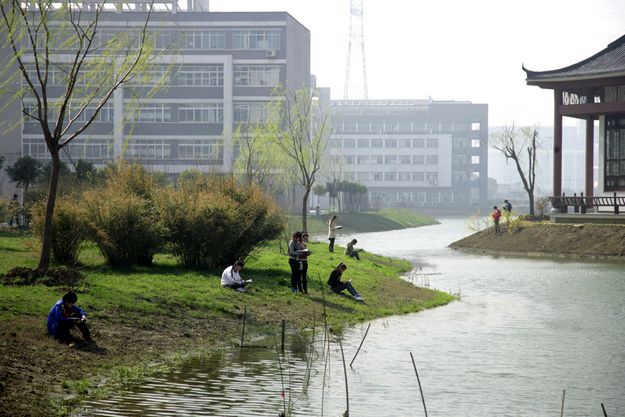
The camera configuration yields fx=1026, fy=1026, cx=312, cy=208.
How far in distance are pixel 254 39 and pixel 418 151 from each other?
70.6 m

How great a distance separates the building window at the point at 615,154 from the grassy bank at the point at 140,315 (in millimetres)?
26271

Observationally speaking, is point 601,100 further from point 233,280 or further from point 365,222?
point 365,222

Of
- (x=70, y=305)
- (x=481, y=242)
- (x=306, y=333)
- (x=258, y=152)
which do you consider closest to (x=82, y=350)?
(x=70, y=305)

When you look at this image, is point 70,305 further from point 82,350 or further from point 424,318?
point 424,318

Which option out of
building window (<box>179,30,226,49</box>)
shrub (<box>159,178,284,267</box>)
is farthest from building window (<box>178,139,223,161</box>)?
shrub (<box>159,178,284,267</box>)

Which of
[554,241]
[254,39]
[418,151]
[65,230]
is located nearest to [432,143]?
[418,151]

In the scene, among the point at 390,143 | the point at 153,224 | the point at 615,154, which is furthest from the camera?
the point at 390,143

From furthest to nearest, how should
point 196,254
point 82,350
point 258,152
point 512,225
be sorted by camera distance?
point 258,152 < point 512,225 < point 196,254 < point 82,350

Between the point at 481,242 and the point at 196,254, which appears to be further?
the point at 481,242

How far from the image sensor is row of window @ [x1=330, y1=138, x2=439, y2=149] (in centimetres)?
15888

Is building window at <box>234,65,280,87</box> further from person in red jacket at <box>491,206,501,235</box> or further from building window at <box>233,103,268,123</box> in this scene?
person in red jacket at <box>491,206,501,235</box>

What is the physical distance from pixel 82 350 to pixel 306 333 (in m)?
5.53

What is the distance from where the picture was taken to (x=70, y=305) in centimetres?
1620

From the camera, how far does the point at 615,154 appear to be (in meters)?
54.1
